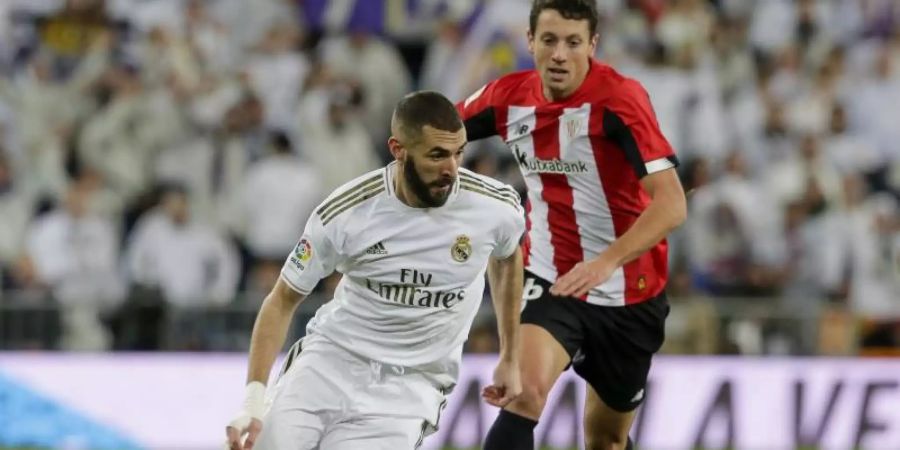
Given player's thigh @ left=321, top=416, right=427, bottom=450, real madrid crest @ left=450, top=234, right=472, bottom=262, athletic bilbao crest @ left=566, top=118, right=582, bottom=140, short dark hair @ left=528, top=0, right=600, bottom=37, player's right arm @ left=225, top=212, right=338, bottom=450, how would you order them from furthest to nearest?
athletic bilbao crest @ left=566, top=118, right=582, bottom=140 → short dark hair @ left=528, top=0, right=600, bottom=37 → real madrid crest @ left=450, top=234, right=472, bottom=262 → player's thigh @ left=321, top=416, right=427, bottom=450 → player's right arm @ left=225, top=212, right=338, bottom=450

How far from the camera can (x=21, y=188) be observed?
14875mm

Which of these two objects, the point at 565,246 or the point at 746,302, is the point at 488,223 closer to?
the point at 565,246

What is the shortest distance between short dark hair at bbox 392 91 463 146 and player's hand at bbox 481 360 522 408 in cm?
112

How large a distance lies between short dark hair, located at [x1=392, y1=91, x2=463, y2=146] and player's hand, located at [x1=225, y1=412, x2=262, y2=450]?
120 centimetres

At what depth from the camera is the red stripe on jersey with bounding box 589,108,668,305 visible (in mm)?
7621

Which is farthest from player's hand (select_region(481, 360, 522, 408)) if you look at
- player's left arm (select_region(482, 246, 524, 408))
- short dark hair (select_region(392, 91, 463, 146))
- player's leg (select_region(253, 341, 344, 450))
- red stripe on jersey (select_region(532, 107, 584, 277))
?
short dark hair (select_region(392, 91, 463, 146))

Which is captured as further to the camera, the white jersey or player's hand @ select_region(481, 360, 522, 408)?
player's hand @ select_region(481, 360, 522, 408)

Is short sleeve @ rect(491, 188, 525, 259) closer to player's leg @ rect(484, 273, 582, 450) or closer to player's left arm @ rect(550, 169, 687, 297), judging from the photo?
player's left arm @ rect(550, 169, 687, 297)

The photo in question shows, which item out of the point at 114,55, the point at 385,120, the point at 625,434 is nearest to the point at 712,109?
the point at 385,120

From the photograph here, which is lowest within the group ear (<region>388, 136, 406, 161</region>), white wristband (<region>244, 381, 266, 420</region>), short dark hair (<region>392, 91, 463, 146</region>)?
white wristband (<region>244, 381, 266, 420</region>)

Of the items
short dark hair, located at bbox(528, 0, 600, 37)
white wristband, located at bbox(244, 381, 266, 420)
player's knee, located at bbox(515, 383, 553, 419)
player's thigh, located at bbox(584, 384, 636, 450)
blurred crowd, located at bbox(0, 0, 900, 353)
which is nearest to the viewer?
white wristband, located at bbox(244, 381, 266, 420)

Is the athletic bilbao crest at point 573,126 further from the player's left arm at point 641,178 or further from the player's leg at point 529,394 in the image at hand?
the player's leg at point 529,394

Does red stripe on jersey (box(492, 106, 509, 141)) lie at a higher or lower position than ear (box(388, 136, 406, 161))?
higher

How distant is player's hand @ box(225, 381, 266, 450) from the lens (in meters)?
6.41
